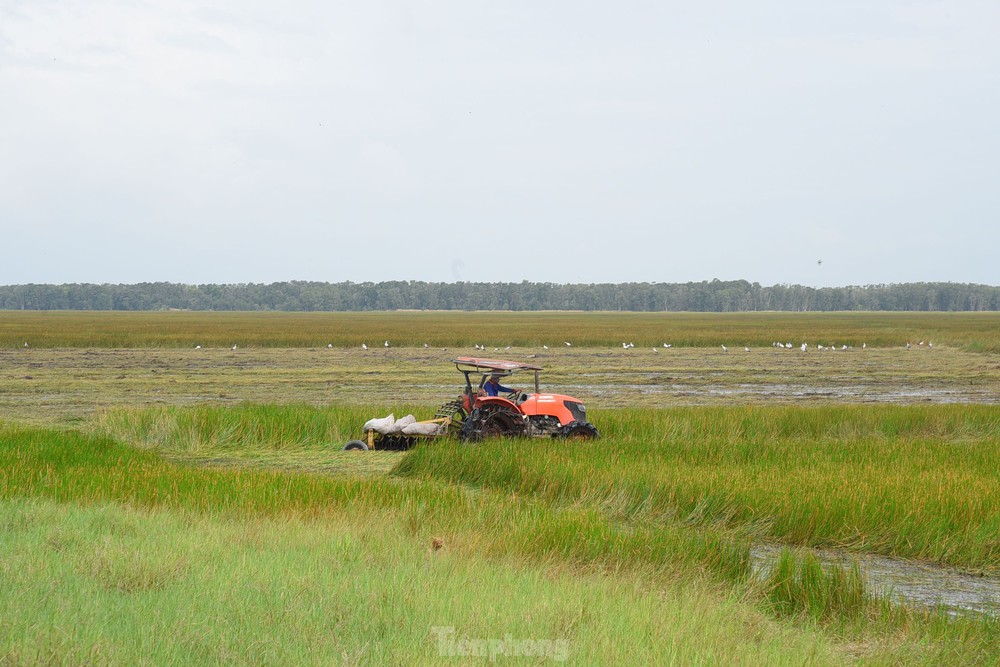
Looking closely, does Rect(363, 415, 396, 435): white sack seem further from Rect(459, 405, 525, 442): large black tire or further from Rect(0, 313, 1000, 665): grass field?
Rect(459, 405, 525, 442): large black tire

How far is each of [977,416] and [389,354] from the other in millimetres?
31505

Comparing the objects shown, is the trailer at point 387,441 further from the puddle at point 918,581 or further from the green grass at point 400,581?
the puddle at point 918,581

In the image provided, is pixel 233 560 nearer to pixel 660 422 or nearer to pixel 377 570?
pixel 377 570

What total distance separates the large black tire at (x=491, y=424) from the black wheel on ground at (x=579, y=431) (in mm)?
682

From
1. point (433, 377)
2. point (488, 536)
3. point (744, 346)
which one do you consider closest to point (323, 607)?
point (488, 536)

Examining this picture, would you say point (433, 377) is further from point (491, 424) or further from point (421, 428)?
point (491, 424)

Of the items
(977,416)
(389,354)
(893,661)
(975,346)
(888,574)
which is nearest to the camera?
(893,661)

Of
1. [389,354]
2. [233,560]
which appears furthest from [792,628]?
[389,354]

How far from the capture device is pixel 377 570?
22.9 feet

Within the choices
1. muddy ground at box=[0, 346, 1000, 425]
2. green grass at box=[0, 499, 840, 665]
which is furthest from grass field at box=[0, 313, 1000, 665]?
muddy ground at box=[0, 346, 1000, 425]

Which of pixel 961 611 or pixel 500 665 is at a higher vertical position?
pixel 500 665

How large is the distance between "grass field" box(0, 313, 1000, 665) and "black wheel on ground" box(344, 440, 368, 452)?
0.80m

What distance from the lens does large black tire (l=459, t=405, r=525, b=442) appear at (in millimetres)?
14336

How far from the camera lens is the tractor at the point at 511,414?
47.3 ft
